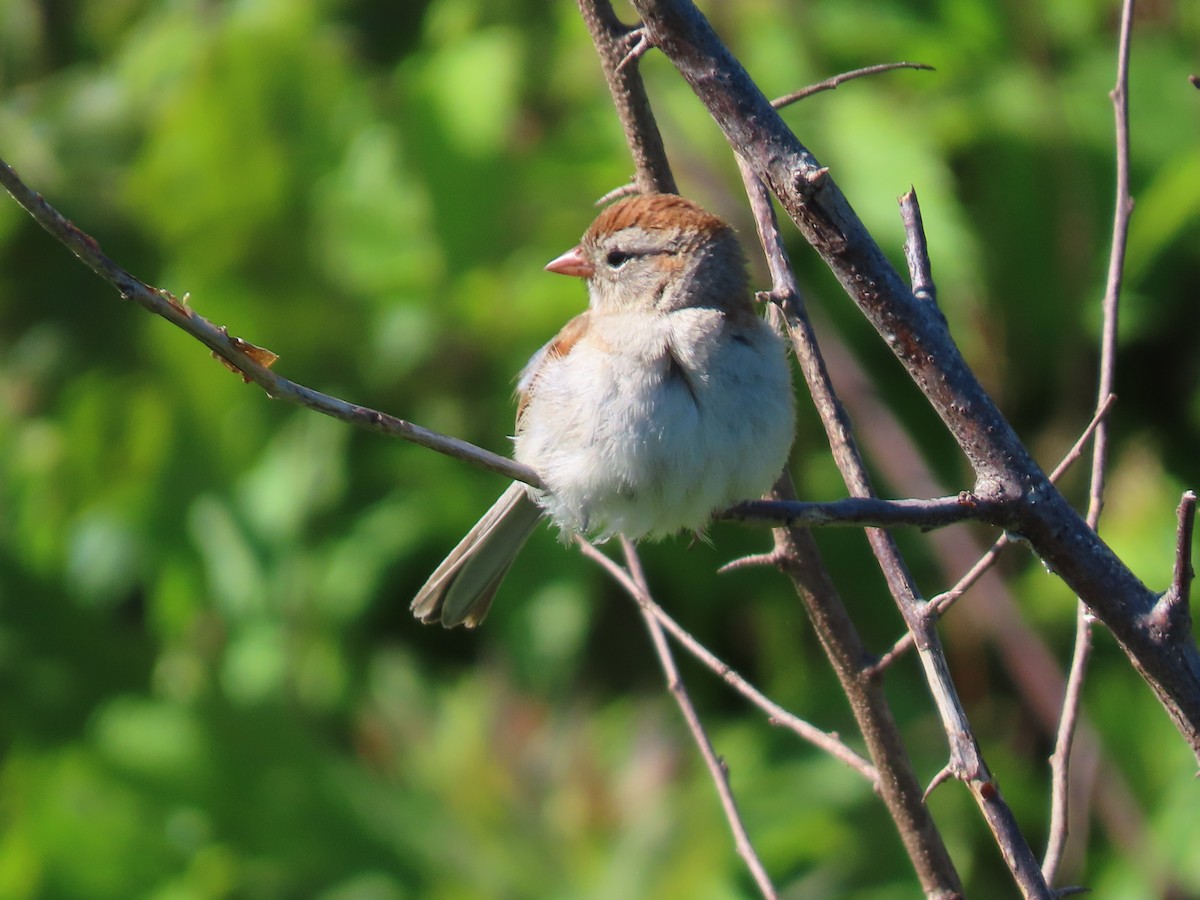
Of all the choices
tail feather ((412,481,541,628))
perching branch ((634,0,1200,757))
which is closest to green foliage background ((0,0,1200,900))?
tail feather ((412,481,541,628))

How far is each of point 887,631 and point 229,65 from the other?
2.48 metres

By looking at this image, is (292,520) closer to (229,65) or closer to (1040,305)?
(229,65)

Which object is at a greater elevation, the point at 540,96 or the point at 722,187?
the point at 540,96

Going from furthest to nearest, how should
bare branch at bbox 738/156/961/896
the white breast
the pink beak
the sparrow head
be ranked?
the pink beak, the sparrow head, the white breast, bare branch at bbox 738/156/961/896

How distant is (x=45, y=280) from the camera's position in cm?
439

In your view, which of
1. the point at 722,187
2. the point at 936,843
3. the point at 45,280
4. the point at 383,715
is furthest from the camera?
the point at 45,280

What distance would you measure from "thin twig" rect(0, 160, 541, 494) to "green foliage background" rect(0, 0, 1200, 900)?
2107 millimetres

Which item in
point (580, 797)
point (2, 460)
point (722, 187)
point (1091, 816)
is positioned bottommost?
point (1091, 816)

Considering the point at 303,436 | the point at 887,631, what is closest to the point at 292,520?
the point at 303,436

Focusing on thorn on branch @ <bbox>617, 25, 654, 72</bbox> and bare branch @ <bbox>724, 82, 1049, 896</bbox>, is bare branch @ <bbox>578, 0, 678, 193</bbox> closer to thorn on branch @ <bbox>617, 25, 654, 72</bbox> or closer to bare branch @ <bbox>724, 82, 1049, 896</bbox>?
thorn on branch @ <bbox>617, 25, 654, 72</bbox>

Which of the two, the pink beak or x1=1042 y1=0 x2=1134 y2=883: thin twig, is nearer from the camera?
x1=1042 y1=0 x2=1134 y2=883: thin twig

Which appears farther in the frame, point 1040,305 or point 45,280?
point 45,280

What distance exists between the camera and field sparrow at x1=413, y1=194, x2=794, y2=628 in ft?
6.96

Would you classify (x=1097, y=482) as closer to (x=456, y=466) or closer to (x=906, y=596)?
(x=906, y=596)
